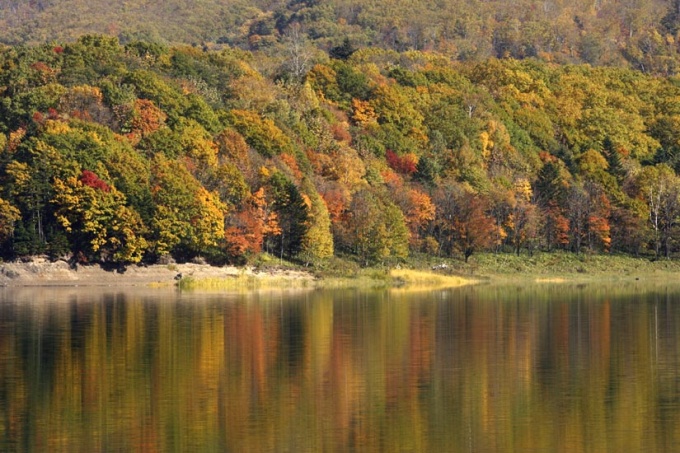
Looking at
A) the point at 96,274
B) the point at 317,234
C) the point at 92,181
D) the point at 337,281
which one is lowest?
the point at 337,281

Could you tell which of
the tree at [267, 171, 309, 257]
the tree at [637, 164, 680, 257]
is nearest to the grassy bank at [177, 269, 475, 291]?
the tree at [267, 171, 309, 257]

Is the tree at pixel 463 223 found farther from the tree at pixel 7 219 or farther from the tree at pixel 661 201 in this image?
the tree at pixel 7 219

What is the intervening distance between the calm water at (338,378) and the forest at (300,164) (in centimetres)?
3024

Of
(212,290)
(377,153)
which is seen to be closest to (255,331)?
(212,290)

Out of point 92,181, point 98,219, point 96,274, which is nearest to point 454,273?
point 96,274

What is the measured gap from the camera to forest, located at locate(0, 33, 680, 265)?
4208 inches

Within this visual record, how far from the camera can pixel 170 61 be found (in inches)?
6786

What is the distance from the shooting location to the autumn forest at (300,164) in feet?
351

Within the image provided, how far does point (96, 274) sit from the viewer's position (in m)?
104

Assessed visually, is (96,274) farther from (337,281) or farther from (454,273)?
(454,273)

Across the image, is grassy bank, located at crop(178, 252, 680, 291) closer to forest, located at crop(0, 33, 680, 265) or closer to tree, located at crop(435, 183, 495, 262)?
tree, located at crop(435, 183, 495, 262)

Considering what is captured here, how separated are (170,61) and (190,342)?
120 meters

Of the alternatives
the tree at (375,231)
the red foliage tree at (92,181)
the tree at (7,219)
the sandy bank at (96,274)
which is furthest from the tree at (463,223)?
the tree at (7,219)

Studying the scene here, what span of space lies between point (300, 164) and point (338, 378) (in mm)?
89678
